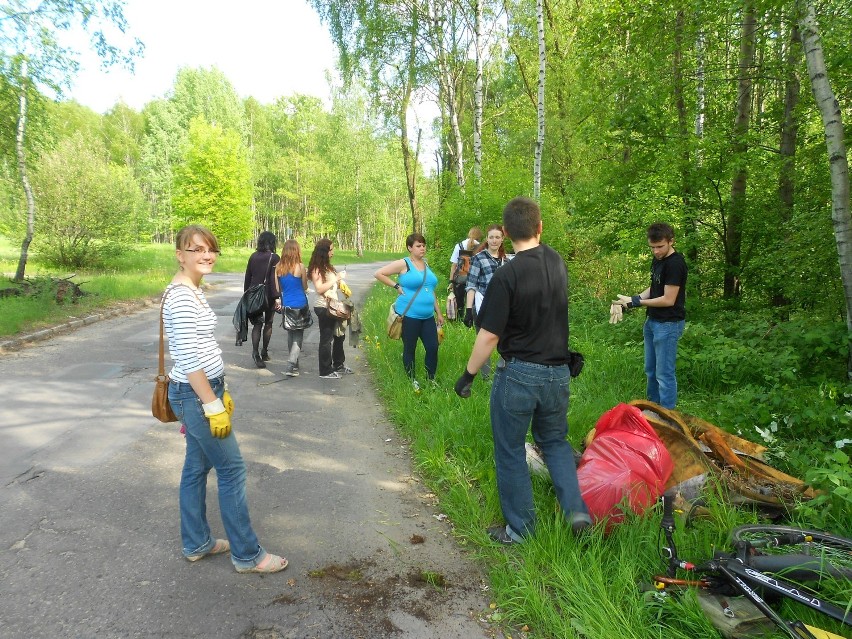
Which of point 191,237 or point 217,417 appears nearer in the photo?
point 217,417

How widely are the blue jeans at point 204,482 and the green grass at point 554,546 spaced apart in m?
1.35

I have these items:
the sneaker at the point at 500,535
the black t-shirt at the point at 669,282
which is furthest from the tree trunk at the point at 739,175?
the sneaker at the point at 500,535

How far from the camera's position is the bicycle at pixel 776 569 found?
217 centimetres

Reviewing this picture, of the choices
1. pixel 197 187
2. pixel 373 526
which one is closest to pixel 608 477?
pixel 373 526

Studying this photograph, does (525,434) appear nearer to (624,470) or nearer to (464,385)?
(464,385)

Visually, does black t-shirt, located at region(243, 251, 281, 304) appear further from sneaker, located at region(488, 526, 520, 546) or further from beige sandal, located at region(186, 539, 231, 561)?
sneaker, located at region(488, 526, 520, 546)

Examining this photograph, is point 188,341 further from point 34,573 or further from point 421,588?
point 421,588

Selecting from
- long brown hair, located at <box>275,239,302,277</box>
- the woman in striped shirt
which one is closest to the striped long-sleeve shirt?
the woman in striped shirt

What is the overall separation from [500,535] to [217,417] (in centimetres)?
185

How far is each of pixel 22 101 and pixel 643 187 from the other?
14.3 m

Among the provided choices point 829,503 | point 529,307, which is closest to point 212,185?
point 529,307

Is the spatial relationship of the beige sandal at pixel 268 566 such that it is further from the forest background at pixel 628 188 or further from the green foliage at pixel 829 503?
the green foliage at pixel 829 503

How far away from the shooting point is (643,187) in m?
9.91

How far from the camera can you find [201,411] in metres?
2.84
